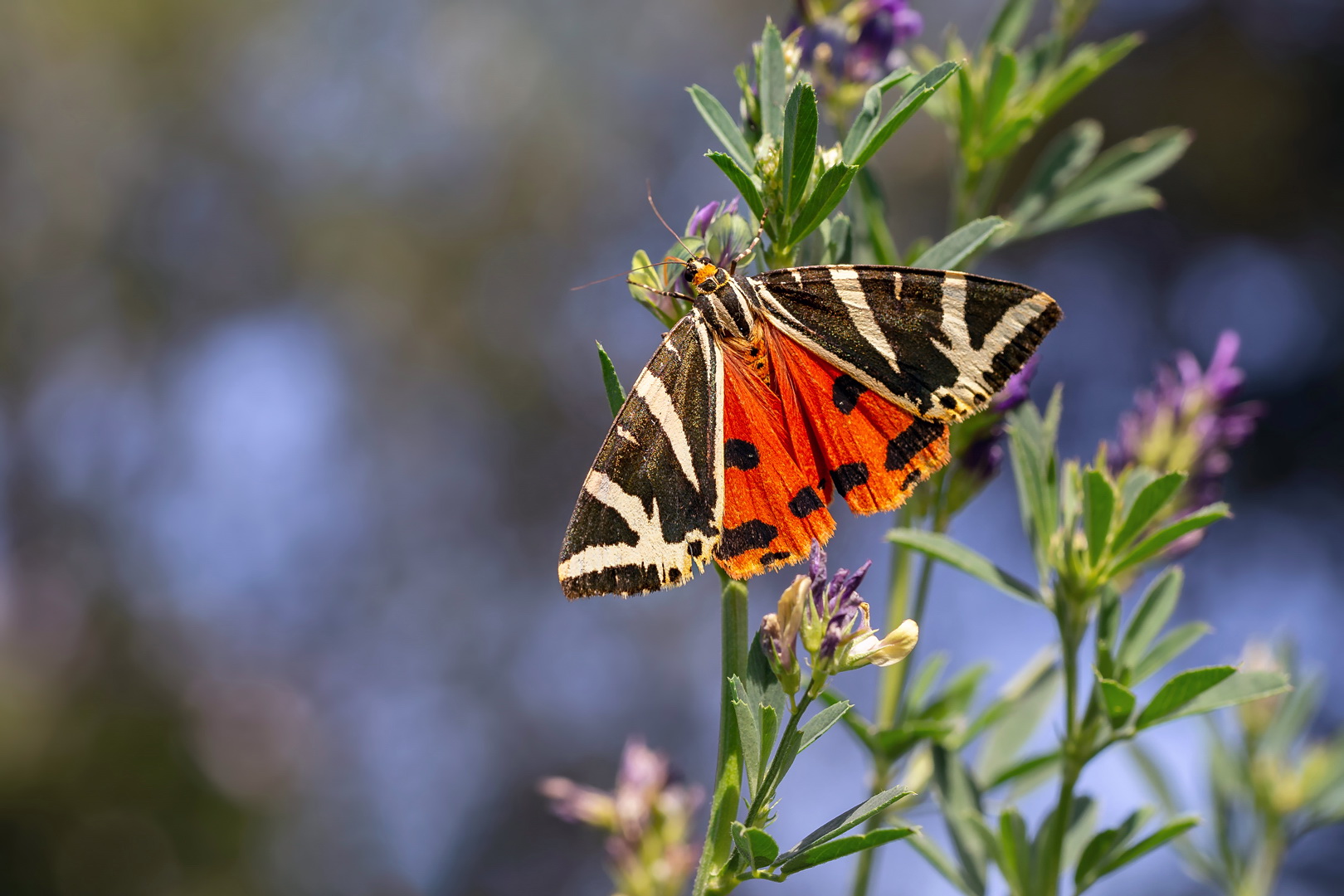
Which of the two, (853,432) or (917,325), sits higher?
(917,325)

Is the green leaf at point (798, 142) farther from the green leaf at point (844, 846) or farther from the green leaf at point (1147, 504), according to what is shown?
the green leaf at point (844, 846)

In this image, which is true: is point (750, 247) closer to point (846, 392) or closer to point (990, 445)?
point (846, 392)

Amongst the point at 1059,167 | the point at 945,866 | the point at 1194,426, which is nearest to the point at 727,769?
the point at 945,866

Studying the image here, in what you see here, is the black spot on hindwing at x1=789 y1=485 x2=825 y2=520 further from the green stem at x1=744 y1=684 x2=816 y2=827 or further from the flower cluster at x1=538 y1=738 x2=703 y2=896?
the flower cluster at x1=538 y1=738 x2=703 y2=896

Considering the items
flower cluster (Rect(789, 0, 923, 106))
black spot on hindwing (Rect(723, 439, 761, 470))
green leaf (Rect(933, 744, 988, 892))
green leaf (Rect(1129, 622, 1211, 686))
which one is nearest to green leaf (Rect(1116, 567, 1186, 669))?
green leaf (Rect(1129, 622, 1211, 686))

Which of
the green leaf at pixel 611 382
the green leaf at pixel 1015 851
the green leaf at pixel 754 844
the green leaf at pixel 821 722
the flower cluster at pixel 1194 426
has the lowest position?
the green leaf at pixel 1015 851

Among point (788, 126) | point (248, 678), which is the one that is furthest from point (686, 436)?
point (248, 678)

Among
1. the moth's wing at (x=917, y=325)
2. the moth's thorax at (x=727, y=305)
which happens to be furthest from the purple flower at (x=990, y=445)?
the moth's thorax at (x=727, y=305)
